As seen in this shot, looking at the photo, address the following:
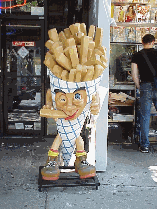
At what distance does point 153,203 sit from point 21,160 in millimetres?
2219

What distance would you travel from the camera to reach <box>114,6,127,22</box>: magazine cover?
575 cm

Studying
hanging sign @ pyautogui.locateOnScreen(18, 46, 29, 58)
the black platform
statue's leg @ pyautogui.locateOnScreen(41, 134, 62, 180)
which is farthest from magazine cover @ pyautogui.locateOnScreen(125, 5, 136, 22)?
the black platform

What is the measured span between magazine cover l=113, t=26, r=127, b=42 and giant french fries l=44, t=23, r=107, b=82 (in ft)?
7.20

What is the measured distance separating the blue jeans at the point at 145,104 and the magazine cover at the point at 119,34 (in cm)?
96

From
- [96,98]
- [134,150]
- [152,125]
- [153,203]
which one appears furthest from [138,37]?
[153,203]

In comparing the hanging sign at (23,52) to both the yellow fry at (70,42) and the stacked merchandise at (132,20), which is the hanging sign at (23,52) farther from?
the yellow fry at (70,42)

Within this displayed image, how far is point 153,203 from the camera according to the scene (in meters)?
3.55

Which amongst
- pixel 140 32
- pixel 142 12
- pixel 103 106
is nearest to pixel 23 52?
pixel 140 32

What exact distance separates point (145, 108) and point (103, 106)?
1.41 meters

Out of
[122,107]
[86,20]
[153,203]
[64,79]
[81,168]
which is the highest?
[86,20]

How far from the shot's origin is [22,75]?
617 centimetres

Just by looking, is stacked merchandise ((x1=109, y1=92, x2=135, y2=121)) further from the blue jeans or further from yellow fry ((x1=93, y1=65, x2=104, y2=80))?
yellow fry ((x1=93, y1=65, x2=104, y2=80))

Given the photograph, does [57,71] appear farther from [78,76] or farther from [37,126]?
[37,126]

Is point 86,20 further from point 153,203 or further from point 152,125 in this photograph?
point 153,203
